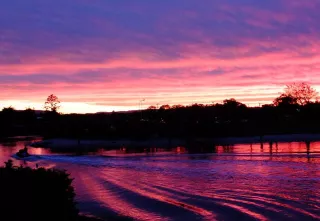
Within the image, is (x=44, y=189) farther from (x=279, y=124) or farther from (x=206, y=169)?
(x=279, y=124)

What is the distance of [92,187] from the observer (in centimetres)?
2195

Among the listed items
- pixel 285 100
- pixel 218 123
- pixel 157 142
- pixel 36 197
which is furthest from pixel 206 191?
pixel 285 100

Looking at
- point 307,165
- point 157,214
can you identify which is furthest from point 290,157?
point 157,214

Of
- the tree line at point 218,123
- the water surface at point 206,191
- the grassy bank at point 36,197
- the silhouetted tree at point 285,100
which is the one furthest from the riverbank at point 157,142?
the grassy bank at point 36,197

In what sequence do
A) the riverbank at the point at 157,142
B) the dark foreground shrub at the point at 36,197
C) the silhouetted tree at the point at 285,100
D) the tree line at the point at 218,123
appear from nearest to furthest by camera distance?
the dark foreground shrub at the point at 36,197 → the riverbank at the point at 157,142 → the tree line at the point at 218,123 → the silhouetted tree at the point at 285,100

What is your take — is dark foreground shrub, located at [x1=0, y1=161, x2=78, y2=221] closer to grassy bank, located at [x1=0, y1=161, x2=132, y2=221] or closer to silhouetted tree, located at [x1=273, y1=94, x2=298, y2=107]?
grassy bank, located at [x1=0, y1=161, x2=132, y2=221]

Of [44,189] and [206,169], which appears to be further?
[206,169]

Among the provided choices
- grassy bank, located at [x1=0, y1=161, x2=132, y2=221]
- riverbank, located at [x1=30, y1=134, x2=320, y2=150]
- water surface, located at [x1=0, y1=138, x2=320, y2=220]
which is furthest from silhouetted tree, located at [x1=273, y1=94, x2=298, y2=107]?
grassy bank, located at [x1=0, y1=161, x2=132, y2=221]

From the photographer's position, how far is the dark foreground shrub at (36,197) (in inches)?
362

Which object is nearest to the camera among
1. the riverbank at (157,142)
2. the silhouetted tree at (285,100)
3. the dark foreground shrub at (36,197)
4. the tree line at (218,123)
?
the dark foreground shrub at (36,197)

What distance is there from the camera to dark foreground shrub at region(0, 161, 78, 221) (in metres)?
9.20

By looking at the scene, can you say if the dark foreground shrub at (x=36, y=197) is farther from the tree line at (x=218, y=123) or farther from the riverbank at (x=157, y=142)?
the tree line at (x=218, y=123)

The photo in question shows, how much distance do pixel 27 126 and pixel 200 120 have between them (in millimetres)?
50498

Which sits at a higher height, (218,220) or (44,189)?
(44,189)
